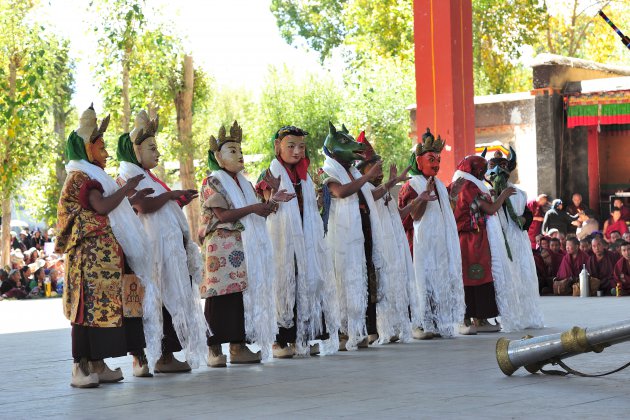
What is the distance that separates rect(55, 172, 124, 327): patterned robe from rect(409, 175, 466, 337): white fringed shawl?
3.51 metres

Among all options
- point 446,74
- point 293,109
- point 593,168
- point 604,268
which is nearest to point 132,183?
point 446,74

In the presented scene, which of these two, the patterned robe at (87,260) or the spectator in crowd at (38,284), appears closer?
the patterned robe at (87,260)

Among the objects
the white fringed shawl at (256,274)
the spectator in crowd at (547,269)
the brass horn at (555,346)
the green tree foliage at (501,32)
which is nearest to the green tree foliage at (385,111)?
the green tree foliage at (501,32)

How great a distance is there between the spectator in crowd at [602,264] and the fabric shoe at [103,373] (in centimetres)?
988

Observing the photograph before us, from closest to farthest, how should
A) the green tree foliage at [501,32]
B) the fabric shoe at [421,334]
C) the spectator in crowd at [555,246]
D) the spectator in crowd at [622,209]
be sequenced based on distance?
the fabric shoe at [421,334]
the spectator in crowd at [555,246]
the spectator in crowd at [622,209]
the green tree foliage at [501,32]

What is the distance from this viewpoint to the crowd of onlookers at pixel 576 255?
1509 cm

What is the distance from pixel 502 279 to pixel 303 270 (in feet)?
8.20

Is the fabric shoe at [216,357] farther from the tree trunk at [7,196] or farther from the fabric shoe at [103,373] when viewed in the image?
the tree trunk at [7,196]

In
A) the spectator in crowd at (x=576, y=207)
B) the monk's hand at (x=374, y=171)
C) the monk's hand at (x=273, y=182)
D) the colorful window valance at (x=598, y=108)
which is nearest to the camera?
the monk's hand at (x=273, y=182)

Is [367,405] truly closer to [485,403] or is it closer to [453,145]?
[485,403]

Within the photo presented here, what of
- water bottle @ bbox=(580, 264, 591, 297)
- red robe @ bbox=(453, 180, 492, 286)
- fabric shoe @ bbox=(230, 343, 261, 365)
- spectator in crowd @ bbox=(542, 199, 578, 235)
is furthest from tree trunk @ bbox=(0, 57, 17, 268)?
fabric shoe @ bbox=(230, 343, 261, 365)

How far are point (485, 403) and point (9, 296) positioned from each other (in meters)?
15.6

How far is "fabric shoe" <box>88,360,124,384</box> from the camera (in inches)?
274

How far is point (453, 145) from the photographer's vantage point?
42.2 feet
